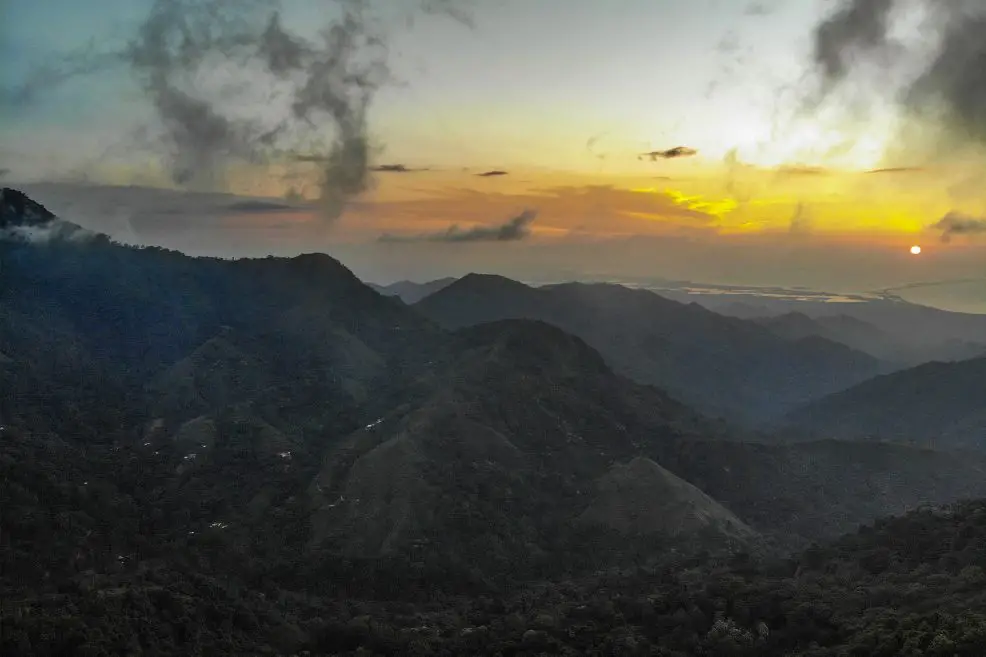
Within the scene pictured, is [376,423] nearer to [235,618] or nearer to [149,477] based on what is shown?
[149,477]

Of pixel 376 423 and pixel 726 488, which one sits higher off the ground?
pixel 376 423

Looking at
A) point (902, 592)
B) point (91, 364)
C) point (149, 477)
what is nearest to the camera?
point (902, 592)

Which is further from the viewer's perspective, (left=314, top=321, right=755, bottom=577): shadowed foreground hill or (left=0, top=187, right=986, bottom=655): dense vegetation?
(left=314, top=321, right=755, bottom=577): shadowed foreground hill

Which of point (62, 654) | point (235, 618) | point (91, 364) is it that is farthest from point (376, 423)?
point (62, 654)

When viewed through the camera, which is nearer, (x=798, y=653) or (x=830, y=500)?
(x=798, y=653)

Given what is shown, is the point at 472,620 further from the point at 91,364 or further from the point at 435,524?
the point at 91,364

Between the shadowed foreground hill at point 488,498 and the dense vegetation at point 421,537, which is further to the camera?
the shadowed foreground hill at point 488,498

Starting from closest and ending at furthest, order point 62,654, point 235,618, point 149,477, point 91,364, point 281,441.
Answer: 1. point 62,654
2. point 235,618
3. point 149,477
4. point 281,441
5. point 91,364

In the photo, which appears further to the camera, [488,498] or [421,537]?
[488,498]

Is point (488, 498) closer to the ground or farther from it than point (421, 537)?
farther from it

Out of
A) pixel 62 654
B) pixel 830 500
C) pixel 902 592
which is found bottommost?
pixel 830 500
